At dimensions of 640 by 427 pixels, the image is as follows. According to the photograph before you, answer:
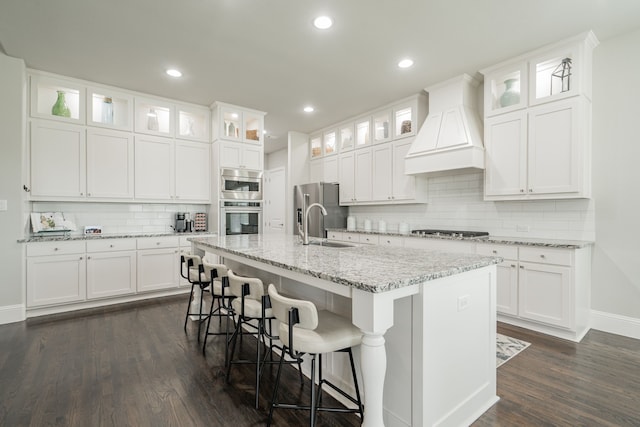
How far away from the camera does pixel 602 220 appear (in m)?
3.09

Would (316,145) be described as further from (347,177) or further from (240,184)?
(240,184)

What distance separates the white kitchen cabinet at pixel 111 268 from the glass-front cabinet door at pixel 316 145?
3665 mm

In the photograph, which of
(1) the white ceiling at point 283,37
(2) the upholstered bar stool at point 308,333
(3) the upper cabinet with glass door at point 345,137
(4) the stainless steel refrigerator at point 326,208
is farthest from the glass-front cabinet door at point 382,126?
(2) the upholstered bar stool at point 308,333

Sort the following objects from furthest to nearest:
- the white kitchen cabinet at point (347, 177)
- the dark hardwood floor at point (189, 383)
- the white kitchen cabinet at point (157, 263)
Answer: the white kitchen cabinet at point (347, 177), the white kitchen cabinet at point (157, 263), the dark hardwood floor at point (189, 383)

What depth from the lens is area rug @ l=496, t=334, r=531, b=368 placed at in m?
2.51

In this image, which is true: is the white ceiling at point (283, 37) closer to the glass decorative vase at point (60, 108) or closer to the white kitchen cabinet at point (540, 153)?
the glass decorative vase at point (60, 108)

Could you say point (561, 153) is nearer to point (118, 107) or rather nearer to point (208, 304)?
point (208, 304)

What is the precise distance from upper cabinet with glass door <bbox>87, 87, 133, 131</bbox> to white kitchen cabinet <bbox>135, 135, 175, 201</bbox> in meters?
0.29

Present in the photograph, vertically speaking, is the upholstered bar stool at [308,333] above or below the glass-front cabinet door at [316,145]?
below

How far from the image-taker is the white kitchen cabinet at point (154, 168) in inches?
172

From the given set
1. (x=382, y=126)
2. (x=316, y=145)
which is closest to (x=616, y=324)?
(x=382, y=126)

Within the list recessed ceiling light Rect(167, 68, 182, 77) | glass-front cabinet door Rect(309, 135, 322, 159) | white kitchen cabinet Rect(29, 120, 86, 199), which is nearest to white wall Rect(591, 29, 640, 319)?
glass-front cabinet door Rect(309, 135, 322, 159)

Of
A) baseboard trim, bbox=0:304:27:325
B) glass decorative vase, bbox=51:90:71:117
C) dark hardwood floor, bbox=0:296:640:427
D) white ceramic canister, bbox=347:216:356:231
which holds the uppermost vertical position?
glass decorative vase, bbox=51:90:71:117

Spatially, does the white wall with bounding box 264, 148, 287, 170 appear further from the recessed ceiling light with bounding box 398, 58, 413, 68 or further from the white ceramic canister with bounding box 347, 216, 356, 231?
the recessed ceiling light with bounding box 398, 58, 413, 68
